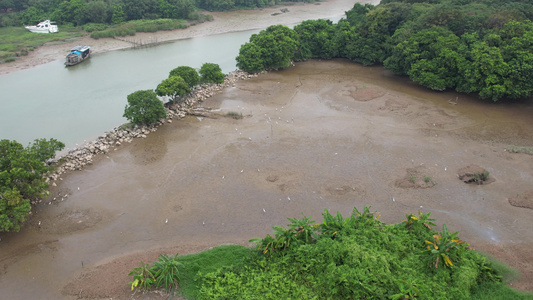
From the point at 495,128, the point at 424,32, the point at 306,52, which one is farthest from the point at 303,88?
the point at 495,128

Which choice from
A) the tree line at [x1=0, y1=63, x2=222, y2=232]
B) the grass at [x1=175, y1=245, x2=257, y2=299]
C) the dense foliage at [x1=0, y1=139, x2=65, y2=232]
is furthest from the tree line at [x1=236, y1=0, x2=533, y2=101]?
the grass at [x1=175, y1=245, x2=257, y2=299]

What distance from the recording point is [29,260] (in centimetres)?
1722

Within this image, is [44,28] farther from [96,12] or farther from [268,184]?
[268,184]

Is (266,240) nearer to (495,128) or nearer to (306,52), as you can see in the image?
(495,128)

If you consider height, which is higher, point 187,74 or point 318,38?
point 318,38

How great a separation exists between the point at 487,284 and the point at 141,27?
179ft

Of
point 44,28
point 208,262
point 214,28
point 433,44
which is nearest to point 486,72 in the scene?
point 433,44

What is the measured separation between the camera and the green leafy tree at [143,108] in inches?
1096

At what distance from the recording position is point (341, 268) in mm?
14883

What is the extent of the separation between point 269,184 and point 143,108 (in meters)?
12.7

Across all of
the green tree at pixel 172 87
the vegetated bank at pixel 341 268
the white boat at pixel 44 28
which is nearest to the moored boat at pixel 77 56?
the white boat at pixel 44 28

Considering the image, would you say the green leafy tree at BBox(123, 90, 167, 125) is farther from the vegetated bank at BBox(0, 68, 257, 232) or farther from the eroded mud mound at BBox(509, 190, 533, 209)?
the eroded mud mound at BBox(509, 190, 533, 209)

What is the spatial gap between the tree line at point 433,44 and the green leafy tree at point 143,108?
44.6 ft

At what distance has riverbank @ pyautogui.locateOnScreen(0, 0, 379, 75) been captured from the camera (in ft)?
147
